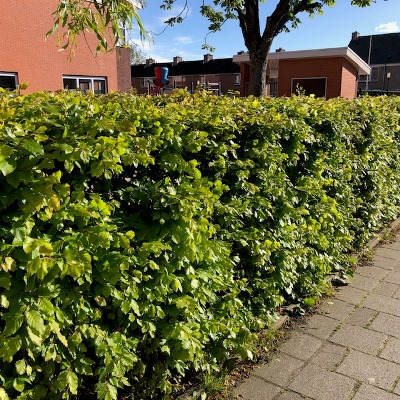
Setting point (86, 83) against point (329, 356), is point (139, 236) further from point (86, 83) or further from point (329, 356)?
point (86, 83)

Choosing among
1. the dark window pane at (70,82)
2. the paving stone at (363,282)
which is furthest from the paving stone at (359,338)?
the dark window pane at (70,82)

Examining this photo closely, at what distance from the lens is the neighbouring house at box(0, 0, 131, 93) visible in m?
13.2

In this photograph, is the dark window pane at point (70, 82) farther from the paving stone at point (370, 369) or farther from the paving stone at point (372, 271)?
the paving stone at point (370, 369)

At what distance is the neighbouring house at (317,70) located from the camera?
21.2 meters

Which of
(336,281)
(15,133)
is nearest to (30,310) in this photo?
(15,133)

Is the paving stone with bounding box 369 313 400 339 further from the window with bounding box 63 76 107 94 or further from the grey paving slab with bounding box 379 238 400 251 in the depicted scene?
the window with bounding box 63 76 107 94

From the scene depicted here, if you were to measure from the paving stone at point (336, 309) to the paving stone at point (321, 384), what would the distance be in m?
0.84

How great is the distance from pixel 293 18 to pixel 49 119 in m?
10.6

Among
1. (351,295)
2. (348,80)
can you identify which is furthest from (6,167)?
(348,80)

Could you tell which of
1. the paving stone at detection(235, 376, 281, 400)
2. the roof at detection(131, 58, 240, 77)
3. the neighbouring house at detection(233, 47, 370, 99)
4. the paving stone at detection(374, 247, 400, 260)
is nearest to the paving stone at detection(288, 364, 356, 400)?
the paving stone at detection(235, 376, 281, 400)

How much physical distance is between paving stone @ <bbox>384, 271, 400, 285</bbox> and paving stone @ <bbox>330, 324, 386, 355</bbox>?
46.6 inches

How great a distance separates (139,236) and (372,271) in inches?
131

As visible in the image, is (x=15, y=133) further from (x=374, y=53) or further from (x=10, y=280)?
(x=374, y=53)

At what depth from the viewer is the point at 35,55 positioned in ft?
46.4
